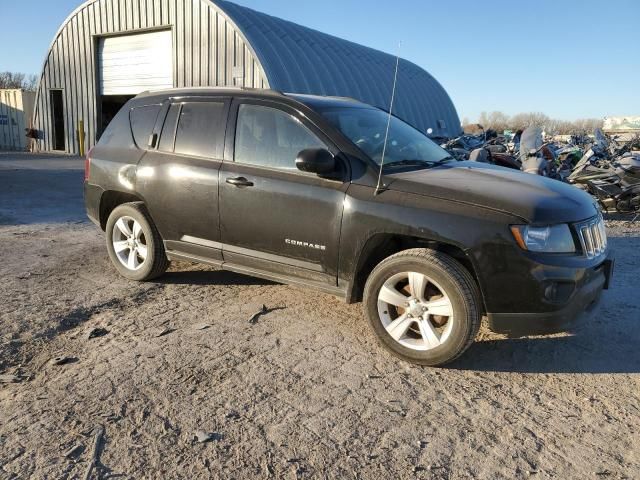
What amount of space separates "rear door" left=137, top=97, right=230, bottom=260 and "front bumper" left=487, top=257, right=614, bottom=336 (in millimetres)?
2406

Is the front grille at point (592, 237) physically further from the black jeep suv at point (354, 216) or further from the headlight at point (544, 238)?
the headlight at point (544, 238)

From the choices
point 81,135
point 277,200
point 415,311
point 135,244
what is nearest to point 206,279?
point 135,244

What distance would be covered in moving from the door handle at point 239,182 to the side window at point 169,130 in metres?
0.88

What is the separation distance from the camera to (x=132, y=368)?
3.35 metres

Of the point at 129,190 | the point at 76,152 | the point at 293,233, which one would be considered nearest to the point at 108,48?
the point at 76,152

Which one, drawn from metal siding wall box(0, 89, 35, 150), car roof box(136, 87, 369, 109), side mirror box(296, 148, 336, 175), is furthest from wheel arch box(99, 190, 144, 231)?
metal siding wall box(0, 89, 35, 150)

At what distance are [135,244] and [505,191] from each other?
139 inches

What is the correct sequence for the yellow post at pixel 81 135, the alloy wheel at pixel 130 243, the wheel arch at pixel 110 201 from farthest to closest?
the yellow post at pixel 81 135 < the wheel arch at pixel 110 201 < the alloy wheel at pixel 130 243

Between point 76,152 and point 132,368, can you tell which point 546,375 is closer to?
point 132,368

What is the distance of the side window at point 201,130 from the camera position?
4.48 meters

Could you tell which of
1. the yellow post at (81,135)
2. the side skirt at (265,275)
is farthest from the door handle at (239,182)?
the yellow post at (81,135)

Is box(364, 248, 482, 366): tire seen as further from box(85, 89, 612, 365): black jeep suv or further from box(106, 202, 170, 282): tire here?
box(106, 202, 170, 282): tire

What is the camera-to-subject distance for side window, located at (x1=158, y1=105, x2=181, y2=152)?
4.78 m

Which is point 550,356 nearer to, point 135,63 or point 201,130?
point 201,130
